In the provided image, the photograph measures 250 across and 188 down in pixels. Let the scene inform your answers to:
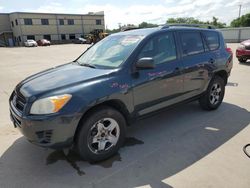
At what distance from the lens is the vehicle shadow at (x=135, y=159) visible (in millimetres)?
2895

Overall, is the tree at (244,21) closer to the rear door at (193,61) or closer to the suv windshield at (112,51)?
the rear door at (193,61)

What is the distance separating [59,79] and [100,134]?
0.97 m

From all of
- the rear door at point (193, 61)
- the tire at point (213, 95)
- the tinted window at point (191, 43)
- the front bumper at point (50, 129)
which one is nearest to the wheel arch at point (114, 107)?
the front bumper at point (50, 129)

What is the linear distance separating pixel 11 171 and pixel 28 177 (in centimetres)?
32

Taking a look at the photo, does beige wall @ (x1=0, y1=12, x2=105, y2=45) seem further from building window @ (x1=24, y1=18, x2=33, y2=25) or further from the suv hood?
the suv hood

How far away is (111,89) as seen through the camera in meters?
3.15

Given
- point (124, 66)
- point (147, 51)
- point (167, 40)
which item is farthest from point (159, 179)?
point (167, 40)

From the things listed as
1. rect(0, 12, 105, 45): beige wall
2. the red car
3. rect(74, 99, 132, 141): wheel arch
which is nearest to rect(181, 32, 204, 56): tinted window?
rect(74, 99, 132, 141): wheel arch

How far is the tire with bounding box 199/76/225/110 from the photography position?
489cm

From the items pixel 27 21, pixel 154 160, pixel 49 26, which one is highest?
pixel 27 21

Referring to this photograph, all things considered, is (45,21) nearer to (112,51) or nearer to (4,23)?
(4,23)

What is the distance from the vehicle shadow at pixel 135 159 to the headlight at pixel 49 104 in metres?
0.86

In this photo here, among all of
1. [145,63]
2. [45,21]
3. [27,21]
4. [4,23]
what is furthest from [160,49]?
[4,23]

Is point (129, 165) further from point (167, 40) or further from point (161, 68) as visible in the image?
point (167, 40)
